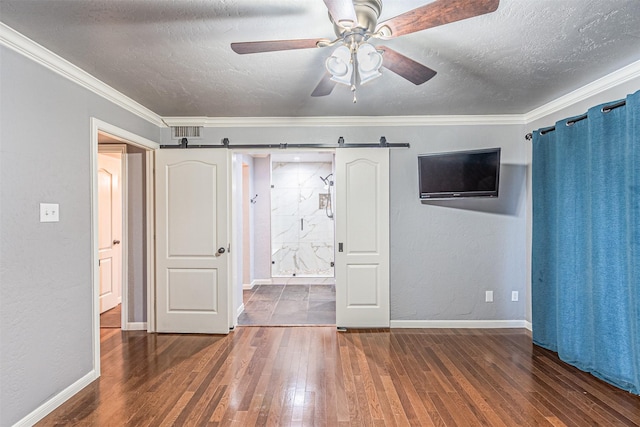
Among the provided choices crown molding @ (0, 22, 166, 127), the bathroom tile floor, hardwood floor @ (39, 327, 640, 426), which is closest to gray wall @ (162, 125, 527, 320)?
hardwood floor @ (39, 327, 640, 426)

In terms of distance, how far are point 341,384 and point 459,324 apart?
6.41 feet

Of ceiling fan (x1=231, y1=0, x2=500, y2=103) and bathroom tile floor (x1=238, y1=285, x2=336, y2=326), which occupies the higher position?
ceiling fan (x1=231, y1=0, x2=500, y2=103)

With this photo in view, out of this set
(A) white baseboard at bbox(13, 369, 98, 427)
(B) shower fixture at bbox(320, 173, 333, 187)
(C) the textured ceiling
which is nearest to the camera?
(C) the textured ceiling

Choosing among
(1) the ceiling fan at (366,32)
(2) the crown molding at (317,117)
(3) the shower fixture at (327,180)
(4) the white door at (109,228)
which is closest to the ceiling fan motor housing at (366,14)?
(1) the ceiling fan at (366,32)

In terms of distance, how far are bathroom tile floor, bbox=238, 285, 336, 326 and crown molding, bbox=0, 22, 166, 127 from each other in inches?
108

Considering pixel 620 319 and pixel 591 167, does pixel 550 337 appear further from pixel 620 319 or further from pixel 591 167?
pixel 591 167

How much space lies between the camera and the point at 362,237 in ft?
13.1

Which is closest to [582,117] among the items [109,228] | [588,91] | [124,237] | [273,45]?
[588,91]

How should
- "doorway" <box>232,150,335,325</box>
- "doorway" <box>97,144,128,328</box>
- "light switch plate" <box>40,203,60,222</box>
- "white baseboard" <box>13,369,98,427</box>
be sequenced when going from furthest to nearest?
"doorway" <box>232,150,335,325</box>, "doorway" <box>97,144,128,328</box>, "light switch plate" <box>40,203,60,222</box>, "white baseboard" <box>13,369,98,427</box>

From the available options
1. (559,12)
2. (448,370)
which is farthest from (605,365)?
(559,12)

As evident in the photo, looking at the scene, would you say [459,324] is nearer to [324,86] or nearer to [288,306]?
[288,306]

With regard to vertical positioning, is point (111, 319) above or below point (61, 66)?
below

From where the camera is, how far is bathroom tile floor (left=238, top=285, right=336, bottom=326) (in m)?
4.34

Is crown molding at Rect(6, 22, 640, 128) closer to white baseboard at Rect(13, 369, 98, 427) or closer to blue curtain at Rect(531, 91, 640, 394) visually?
blue curtain at Rect(531, 91, 640, 394)
